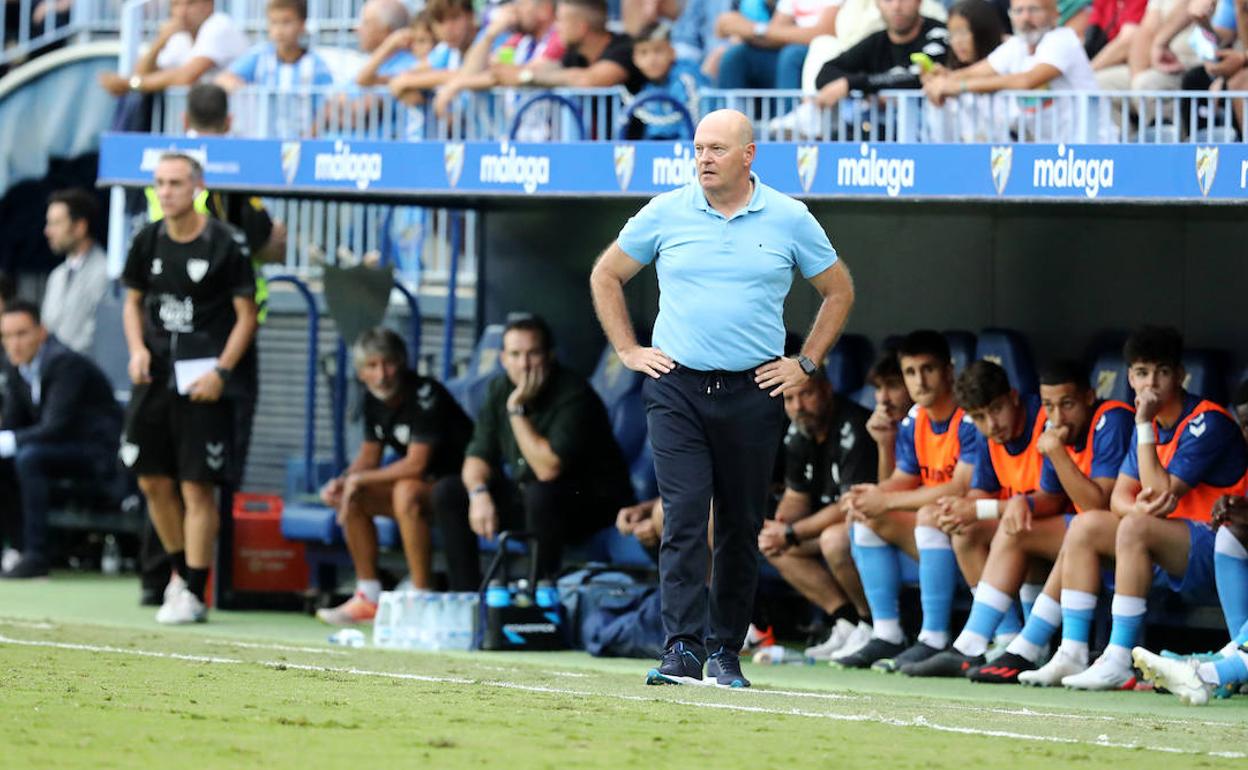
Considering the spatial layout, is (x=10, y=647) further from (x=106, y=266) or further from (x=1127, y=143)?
(x=106, y=266)

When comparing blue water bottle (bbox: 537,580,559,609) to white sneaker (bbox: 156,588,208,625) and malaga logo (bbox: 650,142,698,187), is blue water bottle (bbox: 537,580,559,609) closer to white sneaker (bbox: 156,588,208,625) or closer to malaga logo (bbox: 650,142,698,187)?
malaga logo (bbox: 650,142,698,187)

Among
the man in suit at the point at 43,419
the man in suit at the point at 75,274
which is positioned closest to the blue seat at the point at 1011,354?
the man in suit at the point at 43,419

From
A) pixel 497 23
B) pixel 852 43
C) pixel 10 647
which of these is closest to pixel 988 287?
pixel 852 43

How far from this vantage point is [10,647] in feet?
32.8

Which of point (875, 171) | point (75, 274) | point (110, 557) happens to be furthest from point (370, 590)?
point (75, 274)

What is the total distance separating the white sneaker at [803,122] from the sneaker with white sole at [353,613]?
3.20 m

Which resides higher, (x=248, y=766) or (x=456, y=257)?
(x=456, y=257)

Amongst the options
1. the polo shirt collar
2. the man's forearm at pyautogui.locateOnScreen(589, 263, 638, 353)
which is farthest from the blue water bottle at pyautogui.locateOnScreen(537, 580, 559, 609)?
the polo shirt collar

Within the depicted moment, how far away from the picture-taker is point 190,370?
12.3 metres

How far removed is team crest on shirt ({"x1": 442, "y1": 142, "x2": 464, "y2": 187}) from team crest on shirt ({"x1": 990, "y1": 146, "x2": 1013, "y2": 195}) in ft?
8.95

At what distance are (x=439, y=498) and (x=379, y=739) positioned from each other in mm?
5330

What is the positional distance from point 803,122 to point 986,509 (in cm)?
215

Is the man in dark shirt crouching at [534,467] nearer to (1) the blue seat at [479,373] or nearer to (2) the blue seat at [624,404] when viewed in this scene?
(2) the blue seat at [624,404]

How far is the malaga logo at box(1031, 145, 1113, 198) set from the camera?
A: 10.0m
